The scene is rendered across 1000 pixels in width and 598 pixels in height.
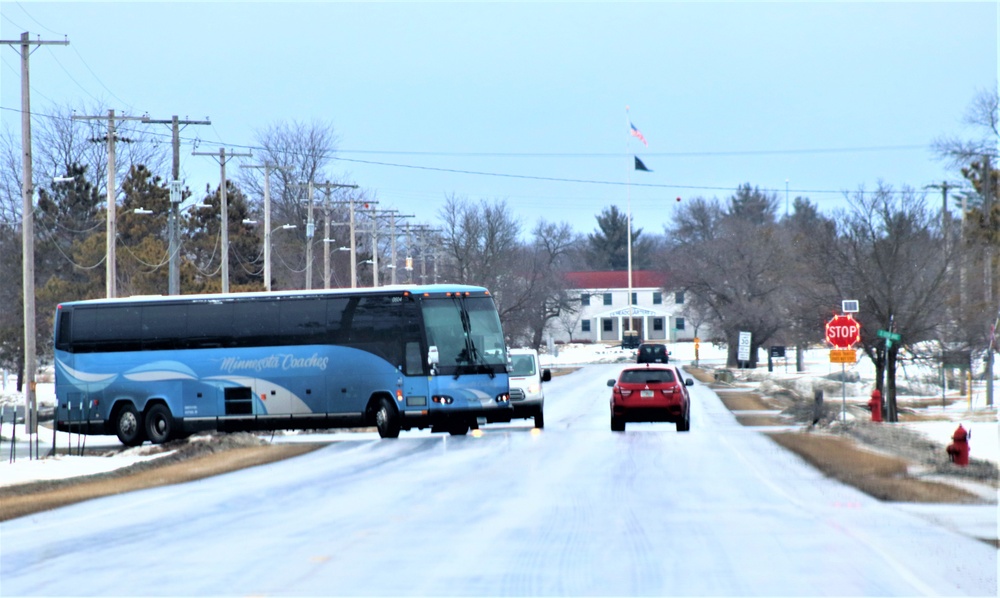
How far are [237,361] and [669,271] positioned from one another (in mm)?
72111

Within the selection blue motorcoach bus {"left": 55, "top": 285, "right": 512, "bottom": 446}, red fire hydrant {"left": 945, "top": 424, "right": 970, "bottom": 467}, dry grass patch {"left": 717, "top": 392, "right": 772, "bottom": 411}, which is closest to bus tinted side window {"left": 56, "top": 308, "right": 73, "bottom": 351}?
blue motorcoach bus {"left": 55, "top": 285, "right": 512, "bottom": 446}

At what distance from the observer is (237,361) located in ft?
103

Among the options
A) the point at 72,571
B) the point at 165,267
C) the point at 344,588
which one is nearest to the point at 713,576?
the point at 344,588

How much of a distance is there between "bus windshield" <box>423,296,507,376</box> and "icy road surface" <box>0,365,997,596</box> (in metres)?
6.86

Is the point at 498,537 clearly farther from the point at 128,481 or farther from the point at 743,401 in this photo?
the point at 743,401

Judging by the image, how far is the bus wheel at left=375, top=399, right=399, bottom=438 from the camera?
30750 mm

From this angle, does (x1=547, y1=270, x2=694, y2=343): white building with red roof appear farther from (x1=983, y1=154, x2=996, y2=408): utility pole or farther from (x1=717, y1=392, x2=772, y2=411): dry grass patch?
(x1=983, y1=154, x2=996, y2=408): utility pole

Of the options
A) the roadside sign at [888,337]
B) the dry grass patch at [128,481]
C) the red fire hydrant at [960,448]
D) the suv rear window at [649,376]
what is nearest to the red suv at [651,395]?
the suv rear window at [649,376]

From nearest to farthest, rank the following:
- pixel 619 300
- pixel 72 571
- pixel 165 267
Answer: pixel 72 571 → pixel 165 267 → pixel 619 300

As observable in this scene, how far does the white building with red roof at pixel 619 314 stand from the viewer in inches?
6393

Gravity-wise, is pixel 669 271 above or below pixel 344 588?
above

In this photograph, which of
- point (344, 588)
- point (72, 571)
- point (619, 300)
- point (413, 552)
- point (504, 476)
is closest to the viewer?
point (344, 588)

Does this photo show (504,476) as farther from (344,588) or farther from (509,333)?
(509,333)

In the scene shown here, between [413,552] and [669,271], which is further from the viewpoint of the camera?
[669,271]
